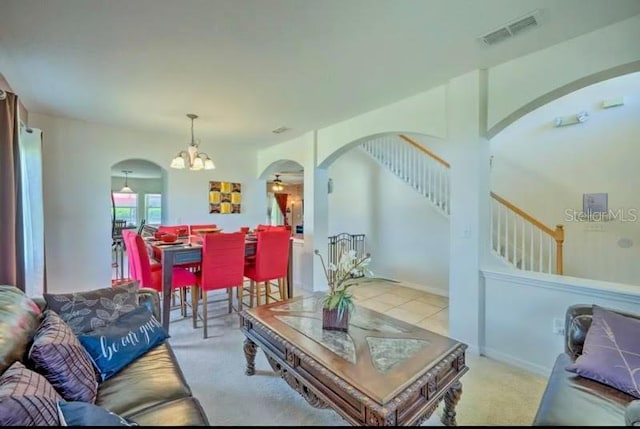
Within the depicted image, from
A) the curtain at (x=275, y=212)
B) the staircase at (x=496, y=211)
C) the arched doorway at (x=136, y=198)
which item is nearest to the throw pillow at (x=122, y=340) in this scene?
the staircase at (x=496, y=211)

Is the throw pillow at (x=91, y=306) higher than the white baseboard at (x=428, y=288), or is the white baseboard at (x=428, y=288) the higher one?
the throw pillow at (x=91, y=306)

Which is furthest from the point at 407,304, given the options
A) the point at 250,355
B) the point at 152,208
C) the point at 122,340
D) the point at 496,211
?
the point at 152,208

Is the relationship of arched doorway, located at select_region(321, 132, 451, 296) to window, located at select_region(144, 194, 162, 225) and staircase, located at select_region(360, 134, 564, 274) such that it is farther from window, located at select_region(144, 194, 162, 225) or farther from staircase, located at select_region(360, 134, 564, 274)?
window, located at select_region(144, 194, 162, 225)

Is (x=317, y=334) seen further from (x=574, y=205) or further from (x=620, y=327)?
(x=574, y=205)

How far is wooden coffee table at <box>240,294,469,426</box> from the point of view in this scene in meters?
1.25

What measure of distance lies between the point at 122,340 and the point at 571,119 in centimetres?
548

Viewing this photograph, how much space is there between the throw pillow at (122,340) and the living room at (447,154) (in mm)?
1958

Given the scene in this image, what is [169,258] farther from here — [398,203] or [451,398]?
[398,203]

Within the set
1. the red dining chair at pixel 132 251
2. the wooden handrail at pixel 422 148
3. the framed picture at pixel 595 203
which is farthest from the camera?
the wooden handrail at pixel 422 148

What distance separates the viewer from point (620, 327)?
147cm

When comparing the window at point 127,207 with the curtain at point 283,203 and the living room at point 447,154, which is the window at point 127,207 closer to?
the curtain at point 283,203

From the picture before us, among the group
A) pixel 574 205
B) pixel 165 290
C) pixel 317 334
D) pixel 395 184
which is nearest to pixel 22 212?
pixel 165 290

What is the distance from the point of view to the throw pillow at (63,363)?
117cm

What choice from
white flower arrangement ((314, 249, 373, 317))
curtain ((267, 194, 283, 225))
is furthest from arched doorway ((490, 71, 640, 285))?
curtain ((267, 194, 283, 225))
